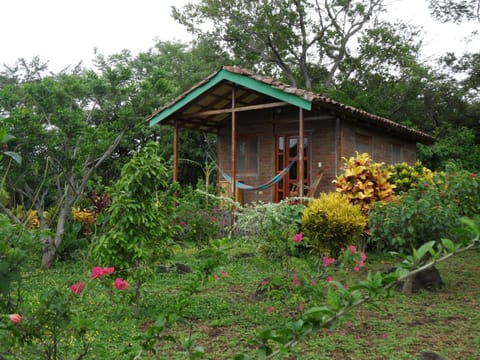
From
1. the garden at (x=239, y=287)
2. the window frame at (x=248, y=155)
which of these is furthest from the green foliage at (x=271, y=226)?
the window frame at (x=248, y=155)

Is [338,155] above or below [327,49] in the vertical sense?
below

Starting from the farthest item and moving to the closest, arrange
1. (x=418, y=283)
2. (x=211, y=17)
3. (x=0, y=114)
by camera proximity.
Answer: (x=211, y=17) → (x=0, y=114) → (x=418, y=283)

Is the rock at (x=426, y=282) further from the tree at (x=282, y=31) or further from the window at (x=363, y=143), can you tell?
the tree at (x=282, y=31)

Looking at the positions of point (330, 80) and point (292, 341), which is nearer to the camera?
point (292, 341)

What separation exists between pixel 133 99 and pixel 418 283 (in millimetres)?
5697

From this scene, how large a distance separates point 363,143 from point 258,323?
372 inches

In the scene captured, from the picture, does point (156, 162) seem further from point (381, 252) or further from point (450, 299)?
point (381, 252)

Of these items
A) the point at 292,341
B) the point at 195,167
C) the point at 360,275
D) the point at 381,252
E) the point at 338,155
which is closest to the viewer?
the point at 292,341

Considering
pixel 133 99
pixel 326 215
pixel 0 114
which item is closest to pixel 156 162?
pixel 326 215

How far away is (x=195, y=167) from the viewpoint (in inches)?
819

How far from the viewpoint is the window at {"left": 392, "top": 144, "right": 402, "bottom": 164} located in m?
14.7

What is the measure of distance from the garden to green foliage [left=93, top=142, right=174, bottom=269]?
0.05ft

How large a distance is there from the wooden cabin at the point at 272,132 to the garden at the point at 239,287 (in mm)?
3472

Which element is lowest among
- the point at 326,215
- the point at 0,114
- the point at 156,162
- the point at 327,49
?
the point at 326,215
